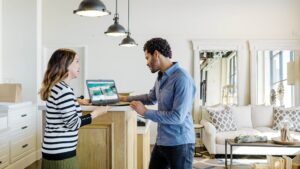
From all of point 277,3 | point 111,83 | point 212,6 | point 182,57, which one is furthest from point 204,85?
point 111,83

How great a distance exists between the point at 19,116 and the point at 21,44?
133 cm

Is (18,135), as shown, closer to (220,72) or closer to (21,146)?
(21,146)

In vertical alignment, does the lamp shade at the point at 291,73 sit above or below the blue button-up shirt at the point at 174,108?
above

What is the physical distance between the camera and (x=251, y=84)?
708 cm

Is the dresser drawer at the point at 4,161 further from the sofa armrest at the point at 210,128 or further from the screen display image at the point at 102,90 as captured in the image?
the sofa armrest at the point at 210,128

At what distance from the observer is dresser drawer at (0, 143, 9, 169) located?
174 inches

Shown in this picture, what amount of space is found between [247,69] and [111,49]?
2700 mm

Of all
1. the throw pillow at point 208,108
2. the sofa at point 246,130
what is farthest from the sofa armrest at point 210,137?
the throw pillow at point 208,108

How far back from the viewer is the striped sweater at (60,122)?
1.99m

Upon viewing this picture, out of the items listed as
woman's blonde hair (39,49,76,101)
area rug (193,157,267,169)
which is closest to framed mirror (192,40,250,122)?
area rug (193,157,267,169)

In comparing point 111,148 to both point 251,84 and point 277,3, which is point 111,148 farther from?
point 277,3

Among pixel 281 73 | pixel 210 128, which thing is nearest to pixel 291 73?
pixel 281 73

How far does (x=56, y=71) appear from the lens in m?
2.08

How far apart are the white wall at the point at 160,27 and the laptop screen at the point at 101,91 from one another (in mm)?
4419
